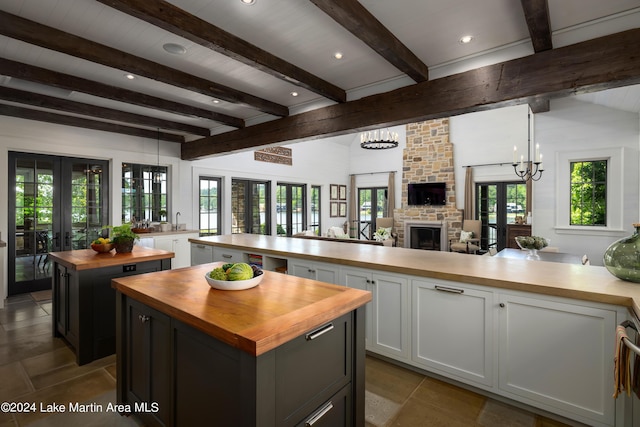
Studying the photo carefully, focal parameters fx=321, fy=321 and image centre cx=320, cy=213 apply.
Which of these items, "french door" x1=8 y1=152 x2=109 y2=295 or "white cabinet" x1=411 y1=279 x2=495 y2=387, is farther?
"french door" x1=8 y1=152 x2=109 y2=295

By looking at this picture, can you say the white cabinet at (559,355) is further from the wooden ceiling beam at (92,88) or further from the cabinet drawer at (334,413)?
the wooden ceiling beam at (92,88)

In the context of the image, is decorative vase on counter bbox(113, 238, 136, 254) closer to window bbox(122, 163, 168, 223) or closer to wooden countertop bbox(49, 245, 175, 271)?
wooden countertop bbox(49, 245, 175, 271)

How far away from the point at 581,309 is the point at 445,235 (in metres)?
7.00

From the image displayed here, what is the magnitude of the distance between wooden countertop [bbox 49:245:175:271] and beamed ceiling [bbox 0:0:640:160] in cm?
173

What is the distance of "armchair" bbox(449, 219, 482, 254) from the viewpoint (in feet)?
24.6

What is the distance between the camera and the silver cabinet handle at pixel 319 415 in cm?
130

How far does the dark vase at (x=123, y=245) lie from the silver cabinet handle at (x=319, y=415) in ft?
8.52

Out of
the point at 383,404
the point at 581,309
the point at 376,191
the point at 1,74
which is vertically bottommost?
the point at 383,404

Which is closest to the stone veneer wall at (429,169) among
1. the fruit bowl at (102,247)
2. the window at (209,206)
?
the window at (209,206)

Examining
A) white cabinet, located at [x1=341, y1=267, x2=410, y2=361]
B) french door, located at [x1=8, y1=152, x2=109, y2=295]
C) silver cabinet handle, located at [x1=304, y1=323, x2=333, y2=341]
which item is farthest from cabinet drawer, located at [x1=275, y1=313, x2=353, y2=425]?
french door, located at [x1=8, y1=152, x2=109, y2=295]

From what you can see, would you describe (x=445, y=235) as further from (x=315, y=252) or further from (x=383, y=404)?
(x=383, y=404)

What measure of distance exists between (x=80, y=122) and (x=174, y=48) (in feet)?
10.9

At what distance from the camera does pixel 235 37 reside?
8.70 feet

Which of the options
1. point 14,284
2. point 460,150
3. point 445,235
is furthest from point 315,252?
point 460,150
